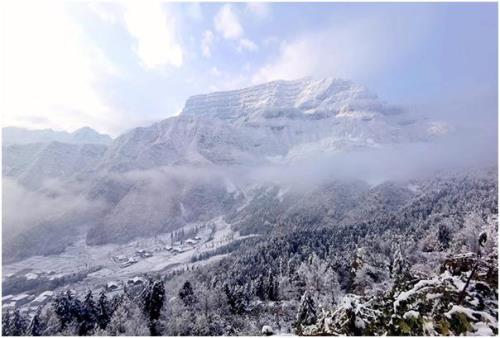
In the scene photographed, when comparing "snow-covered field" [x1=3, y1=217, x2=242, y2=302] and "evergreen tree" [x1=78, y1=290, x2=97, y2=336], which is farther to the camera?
"snow-covered field" [x1=3, y1=217, x2=242, y2=302]

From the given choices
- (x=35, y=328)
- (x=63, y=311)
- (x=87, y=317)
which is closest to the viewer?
(x=87, y=317)

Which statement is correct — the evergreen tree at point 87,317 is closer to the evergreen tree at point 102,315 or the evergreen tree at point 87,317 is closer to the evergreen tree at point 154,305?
the evergreen tree at point 102,315

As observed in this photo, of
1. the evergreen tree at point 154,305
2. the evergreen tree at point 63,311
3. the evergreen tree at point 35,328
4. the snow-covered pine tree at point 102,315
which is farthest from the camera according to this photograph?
the evergreen tree at point 35,328

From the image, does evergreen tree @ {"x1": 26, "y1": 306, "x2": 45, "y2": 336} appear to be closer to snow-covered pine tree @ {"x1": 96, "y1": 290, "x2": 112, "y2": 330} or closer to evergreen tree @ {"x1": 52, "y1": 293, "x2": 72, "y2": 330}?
evergreen tree @ {"x1": 52, "y1": 293, "x2": 72, "y2": 330}

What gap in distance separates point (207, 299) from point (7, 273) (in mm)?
136647

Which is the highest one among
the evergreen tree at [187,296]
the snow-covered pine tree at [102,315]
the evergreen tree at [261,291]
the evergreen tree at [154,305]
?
the evergreen tree at [154,305]

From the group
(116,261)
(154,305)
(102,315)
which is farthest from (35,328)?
(116,261)

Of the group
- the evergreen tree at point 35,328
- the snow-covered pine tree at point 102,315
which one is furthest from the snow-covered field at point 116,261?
the snow-covered pine tree at point 102,315

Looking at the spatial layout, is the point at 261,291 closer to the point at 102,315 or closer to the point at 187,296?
the point at 187,296

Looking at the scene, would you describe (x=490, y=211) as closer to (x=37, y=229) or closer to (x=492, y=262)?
(x=492, y=262)

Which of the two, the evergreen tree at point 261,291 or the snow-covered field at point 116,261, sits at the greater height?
the evergreen tree at point 261,291

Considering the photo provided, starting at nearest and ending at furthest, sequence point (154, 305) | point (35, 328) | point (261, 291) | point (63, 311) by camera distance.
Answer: point (154, 305) < point (63, 311) < point (35, 328) < point (261, 291)

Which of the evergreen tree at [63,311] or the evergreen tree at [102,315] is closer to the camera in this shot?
the evergreen tree at [63,311]

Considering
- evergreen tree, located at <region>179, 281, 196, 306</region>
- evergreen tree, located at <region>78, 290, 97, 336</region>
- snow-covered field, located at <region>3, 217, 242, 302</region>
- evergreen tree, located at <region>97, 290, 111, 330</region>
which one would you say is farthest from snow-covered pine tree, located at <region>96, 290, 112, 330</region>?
snow-covered field, located at <region>3, 217, 242, 302</region>
